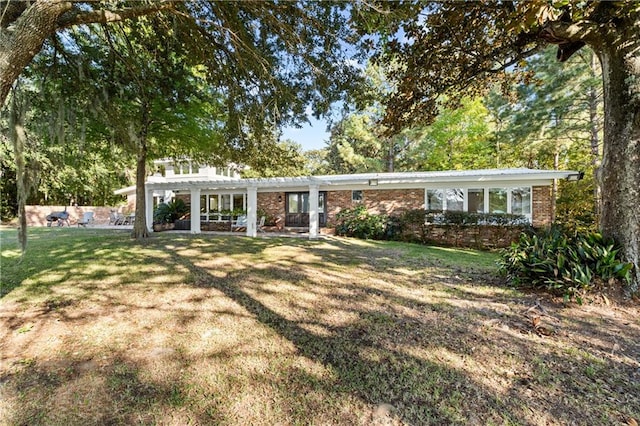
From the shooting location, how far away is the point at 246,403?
2436 millimetres

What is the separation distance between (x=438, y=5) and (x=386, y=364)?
6.12 metres

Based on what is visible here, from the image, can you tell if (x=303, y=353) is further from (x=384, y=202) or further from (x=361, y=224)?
(x=384, y=202)

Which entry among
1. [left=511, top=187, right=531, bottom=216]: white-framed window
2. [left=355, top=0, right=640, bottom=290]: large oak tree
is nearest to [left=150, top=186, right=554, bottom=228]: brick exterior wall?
[left=511, top=187, right=531, bottom=216]: white-framed window

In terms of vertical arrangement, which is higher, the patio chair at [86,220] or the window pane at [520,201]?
the window pane at [520,201]

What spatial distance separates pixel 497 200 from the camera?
12.7m

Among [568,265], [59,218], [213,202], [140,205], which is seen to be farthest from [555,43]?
[59,218]

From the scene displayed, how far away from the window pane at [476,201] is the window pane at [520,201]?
3.77ft

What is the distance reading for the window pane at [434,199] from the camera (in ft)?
44.9

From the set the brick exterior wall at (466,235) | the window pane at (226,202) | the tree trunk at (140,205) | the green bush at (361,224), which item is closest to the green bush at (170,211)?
the window pane at (226,202)

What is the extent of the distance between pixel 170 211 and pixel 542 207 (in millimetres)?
18889

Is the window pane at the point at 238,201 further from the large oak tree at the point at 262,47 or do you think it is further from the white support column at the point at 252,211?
the large oak tree at the point at 262,47

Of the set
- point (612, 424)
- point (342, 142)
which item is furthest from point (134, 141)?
point (342, 142)

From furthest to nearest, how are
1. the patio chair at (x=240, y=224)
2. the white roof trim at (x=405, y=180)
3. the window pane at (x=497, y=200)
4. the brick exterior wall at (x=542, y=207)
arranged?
the patio chair at (x=240, y=224), the window pane at (x=497, y=200), the brick exterior wall at (x=542, y=207), the white roof trim at (x=405, y=180)

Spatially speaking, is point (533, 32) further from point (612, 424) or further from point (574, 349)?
point (612, 424)
